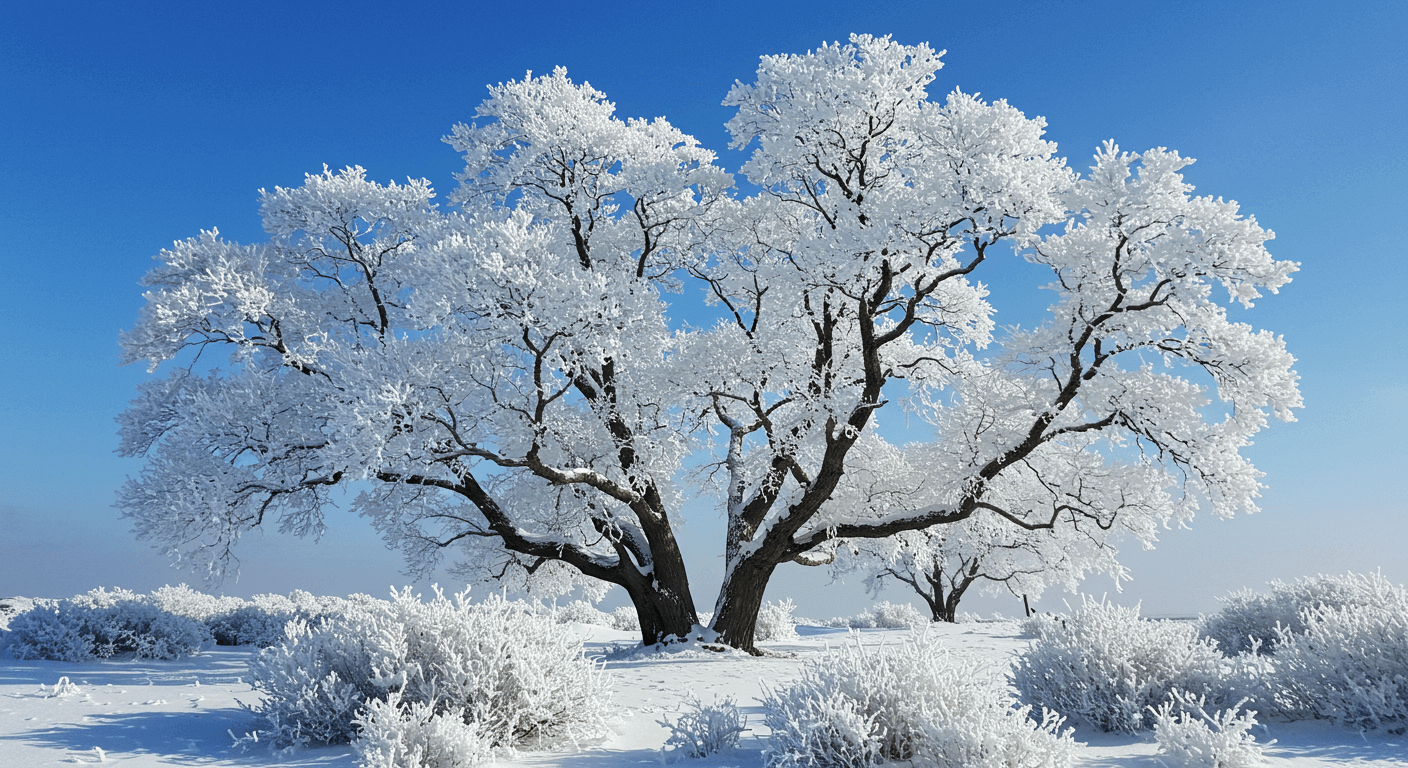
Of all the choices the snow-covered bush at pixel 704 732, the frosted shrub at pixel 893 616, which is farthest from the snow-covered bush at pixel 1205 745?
the frosted shrub at pixel 893 616

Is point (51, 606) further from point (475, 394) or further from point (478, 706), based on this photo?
point (478, 706)

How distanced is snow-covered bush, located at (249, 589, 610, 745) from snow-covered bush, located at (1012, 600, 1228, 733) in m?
3.33

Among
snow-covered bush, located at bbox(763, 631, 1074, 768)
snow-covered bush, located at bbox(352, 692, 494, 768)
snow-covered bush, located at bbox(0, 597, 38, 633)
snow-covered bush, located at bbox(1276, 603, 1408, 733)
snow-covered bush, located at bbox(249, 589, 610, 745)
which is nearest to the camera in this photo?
snow-covered bush, located at bbox(763, 631, 1074, 768)

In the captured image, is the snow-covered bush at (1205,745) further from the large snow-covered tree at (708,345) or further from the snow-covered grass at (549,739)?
the large snow-covered tree at (708,345)

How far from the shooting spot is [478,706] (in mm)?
5168

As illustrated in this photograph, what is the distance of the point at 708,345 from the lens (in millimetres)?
13172

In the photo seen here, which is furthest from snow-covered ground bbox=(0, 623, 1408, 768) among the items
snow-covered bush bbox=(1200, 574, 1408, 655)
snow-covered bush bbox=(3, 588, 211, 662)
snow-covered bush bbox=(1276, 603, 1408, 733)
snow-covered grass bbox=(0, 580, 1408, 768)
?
snow-covered bush bbox=(1200, 574, 1408, 655)

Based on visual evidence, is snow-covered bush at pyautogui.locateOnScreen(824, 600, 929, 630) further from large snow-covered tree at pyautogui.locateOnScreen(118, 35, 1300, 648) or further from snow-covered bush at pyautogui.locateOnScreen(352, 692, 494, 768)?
snow-covered bush at pyautogui.locateOnScreen(352, 692, 494, 768)

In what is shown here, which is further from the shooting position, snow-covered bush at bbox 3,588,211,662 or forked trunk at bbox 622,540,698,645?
forked trunk at bbox 622,540,698,645

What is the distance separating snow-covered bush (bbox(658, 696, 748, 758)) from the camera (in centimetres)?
514

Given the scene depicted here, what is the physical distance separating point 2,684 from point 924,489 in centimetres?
1275

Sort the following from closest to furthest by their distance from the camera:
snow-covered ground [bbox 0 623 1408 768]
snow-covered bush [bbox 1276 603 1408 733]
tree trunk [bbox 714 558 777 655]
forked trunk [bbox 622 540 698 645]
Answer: snow-covered ground [bbox 0 623 1408 768] → snow-covered bush [bbox 1276 603 1408 733] → tree trunk [bbox 714 558 777 655] → forked trunk [bbox 622 540 698 645]

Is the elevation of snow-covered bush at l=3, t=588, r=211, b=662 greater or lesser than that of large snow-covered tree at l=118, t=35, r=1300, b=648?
lesser

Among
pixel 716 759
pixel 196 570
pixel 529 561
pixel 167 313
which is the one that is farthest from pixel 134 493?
pixel 716 759
